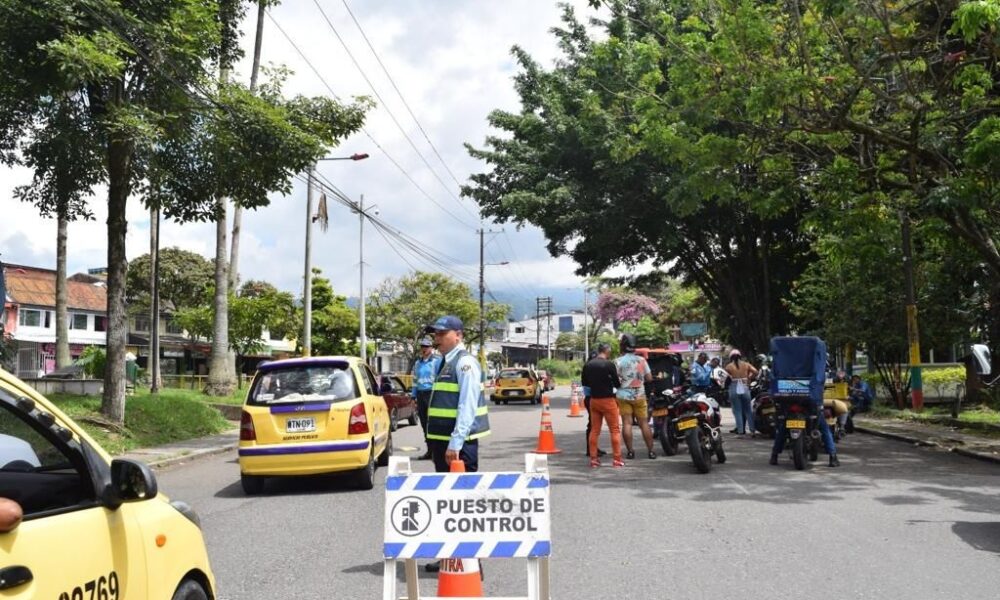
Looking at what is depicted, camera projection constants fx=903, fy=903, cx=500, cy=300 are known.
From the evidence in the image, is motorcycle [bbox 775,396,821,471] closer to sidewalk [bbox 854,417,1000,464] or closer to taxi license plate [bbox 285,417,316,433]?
sidewalk [bbox 854,417,1000,464]

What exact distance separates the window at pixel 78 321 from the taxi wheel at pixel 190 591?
55142mm

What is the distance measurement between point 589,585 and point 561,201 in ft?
76.3

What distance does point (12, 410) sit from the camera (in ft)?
10.4

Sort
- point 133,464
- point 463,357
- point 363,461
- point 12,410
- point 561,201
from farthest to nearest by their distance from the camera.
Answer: point 561,201 < point 363,461 < point 463,357 < point 133,464 < point 12,410

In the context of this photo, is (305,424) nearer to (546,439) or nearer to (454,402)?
(454,402)

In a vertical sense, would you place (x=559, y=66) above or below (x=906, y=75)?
above

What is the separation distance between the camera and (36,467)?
360cm

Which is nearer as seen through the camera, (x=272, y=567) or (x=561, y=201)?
(x=272, y=567)

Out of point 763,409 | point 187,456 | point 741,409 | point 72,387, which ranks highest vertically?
point 72,387

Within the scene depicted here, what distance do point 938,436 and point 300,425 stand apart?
1191 cm

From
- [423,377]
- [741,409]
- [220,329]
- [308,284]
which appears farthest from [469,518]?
[308,284]

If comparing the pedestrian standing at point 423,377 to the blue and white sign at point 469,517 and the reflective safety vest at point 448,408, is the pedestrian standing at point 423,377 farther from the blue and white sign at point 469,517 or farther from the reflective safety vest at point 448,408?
the blue and white sign at point 469,517

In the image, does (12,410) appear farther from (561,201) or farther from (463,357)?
(561,201)

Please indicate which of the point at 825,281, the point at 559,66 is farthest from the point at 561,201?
the point at 825,281
